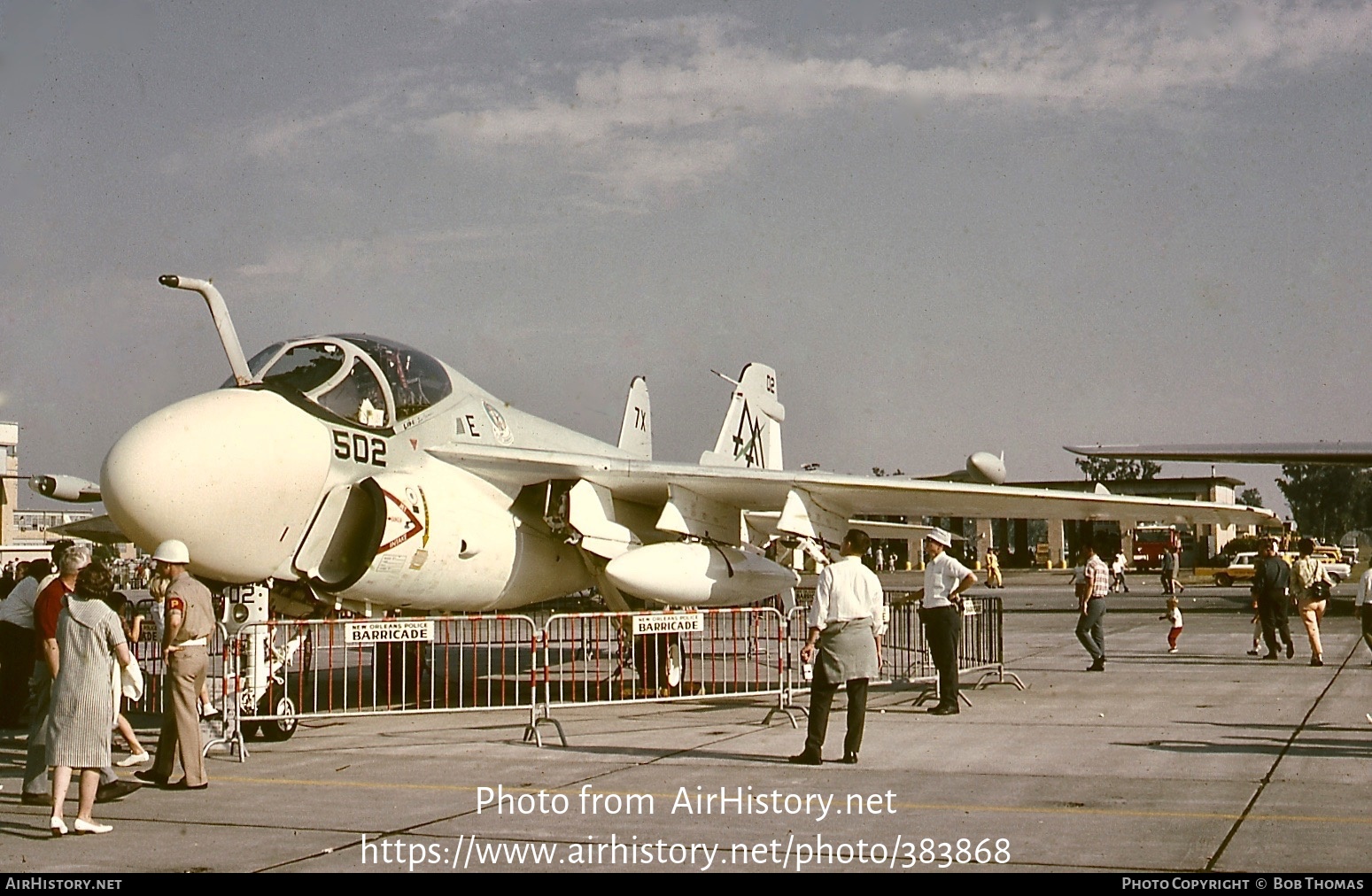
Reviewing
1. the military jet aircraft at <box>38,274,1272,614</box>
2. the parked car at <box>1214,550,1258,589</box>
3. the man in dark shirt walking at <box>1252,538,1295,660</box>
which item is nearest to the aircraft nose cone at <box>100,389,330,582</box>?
the military jet aircraft at <box>38,274,1272,614</box>

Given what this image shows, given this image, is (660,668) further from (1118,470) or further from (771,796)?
(1118,470)

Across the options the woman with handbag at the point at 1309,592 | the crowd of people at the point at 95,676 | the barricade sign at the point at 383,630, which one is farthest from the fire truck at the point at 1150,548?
the crowd of people at the point at 95,676

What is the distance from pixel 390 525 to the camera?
11.1 meters

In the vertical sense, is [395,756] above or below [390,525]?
below

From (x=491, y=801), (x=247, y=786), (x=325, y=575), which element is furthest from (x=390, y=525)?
(x=491, y=801)

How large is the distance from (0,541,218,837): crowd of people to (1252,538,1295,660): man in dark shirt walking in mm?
13692

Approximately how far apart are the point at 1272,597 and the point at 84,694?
15.1 metres

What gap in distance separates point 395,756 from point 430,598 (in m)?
2.69

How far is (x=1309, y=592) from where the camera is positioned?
16.7 m

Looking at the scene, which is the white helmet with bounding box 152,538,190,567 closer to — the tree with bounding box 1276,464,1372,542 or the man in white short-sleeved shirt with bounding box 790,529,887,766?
the man in white short-sleeved shirt with bounding box 790,529,887,766

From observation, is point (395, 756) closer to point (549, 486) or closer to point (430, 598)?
point (430, 598)

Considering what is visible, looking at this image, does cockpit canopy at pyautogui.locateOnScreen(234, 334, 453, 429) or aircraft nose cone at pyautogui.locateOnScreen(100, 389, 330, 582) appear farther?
cockpit canopy at pyautogui.locateOnScreen(234, 334, 453, 429)

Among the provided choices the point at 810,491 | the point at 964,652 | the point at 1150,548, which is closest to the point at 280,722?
the point at 810,491

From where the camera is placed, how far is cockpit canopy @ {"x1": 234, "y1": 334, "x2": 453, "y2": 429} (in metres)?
11.1
